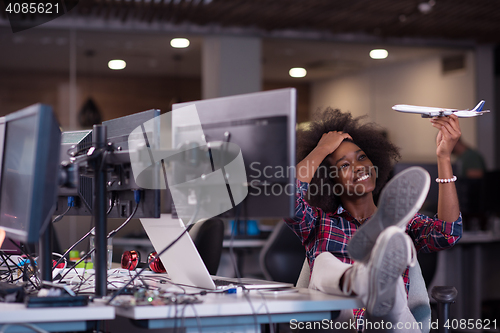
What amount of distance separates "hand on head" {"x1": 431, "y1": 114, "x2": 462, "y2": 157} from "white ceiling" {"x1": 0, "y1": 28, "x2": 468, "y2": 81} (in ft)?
14.6

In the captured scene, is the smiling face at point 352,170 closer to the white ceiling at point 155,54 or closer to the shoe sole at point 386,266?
the shoe sole at point 386,266

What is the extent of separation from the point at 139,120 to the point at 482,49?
625cm

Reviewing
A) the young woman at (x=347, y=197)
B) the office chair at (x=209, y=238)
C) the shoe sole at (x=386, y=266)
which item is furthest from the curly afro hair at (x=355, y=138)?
the shoe sole at (x=386, y=266)

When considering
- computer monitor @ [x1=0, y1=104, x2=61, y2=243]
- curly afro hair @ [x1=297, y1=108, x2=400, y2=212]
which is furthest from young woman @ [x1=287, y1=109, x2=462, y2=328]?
computer monitor @ [x1=0, y1=104, x2=61, y2=243]

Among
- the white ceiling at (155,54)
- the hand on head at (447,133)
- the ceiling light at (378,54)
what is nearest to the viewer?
the hand on head at (447,133)

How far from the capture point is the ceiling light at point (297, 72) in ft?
22.4

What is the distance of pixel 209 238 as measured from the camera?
2691mm

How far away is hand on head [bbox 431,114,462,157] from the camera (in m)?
1.88

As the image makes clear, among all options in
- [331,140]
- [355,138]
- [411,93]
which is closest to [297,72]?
[411,93]

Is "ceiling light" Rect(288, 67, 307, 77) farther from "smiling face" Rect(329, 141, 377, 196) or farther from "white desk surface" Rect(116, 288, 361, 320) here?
"white desk surface" Rect(116, 288, 361, 320)

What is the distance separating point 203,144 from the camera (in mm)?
1496

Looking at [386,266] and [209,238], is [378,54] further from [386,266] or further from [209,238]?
[386,266]

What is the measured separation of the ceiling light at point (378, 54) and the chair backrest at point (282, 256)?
153 inches

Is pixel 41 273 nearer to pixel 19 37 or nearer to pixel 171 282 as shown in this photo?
pixel 171 282
